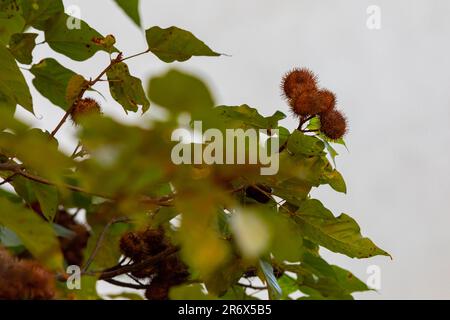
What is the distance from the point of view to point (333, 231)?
A: 951 mm

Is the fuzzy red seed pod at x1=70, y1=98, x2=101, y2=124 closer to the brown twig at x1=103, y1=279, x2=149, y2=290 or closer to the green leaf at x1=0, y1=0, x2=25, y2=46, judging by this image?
the green leaf at x1=0, y1=0, x2=25, y2=46

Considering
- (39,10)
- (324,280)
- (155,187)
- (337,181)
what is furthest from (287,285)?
(155,187)

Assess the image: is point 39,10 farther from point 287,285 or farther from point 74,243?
point 287,285

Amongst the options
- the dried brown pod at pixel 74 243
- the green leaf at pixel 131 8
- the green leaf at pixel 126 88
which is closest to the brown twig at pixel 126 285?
the dried brown pod at pixel 74 243

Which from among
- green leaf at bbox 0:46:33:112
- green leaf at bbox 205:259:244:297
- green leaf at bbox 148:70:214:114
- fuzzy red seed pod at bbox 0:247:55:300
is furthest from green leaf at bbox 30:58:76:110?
green leaf at bbox 148:70:214:114

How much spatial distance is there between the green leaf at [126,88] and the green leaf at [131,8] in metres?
0.62

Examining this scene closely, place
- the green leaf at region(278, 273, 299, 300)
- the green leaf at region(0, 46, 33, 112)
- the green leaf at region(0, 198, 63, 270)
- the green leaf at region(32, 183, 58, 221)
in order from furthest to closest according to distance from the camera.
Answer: the green leaf at region(278, 273, 299, 300) < the green leaf at region(32, 183, 58, 221) < the green leaf at region(0, 46, 33, 112) < the green leaf at region(0, 198, 63, 270)

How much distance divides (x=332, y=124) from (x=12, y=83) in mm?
454

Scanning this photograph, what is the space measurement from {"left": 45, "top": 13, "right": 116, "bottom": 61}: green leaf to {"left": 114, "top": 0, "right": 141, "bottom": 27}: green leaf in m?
0.75

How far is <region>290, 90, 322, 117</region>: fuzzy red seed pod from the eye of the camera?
981 mm

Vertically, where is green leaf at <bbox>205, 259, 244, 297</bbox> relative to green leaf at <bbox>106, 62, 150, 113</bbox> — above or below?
below

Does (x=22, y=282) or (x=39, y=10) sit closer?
(x=22, y=282)
